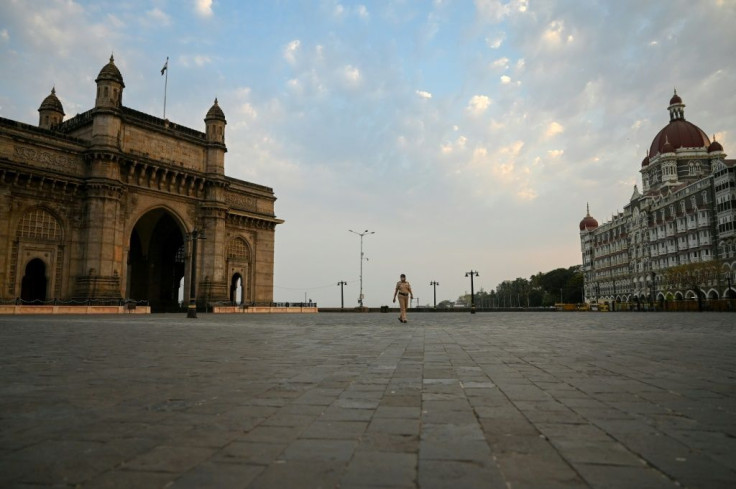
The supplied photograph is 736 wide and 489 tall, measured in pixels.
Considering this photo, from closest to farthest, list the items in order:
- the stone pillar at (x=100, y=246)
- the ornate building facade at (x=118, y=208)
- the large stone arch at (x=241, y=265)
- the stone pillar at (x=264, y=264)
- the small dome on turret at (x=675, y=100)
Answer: the ornate building facade at (x=118, y=208)
the stone pillar at (x=100, y=246)
the large stone arch at (x=241, y=265)
the stone pillar at (x=264, y=264)
the small dome on turret at (x=675, y=100)

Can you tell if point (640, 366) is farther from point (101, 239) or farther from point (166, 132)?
point (166, 132)

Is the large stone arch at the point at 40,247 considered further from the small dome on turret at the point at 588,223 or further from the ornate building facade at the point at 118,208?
the small dome on turret at the point at 588,223

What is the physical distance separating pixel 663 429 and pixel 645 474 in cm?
98

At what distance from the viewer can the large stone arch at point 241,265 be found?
47062 mm

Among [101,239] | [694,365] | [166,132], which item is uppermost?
[166,132]

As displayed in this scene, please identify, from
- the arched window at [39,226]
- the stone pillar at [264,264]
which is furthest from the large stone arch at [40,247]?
the stone pillar at [264,264]

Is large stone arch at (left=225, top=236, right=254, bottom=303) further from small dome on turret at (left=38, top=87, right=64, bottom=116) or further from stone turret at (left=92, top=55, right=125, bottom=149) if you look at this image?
small dome on turret at (left=38, top=87, right=64, bottom=116)

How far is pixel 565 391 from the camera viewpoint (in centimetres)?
430

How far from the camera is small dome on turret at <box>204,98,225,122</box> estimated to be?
145 ft

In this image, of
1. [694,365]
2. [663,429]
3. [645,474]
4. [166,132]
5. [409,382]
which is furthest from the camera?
[166,132]

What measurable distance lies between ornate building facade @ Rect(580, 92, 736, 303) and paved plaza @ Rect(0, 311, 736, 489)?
57655 mm

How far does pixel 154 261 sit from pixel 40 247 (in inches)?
579

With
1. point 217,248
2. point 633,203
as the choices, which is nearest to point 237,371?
point 217,248

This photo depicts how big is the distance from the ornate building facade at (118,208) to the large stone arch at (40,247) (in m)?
0.07
